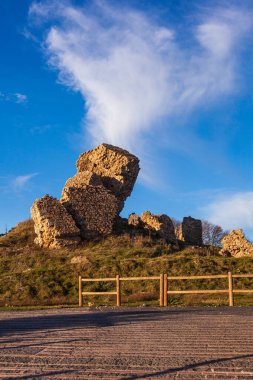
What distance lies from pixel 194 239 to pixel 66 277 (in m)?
19.5

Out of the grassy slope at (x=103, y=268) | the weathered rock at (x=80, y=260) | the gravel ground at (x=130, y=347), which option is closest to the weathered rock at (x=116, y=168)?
the grassy slope at (x=103, y=268)

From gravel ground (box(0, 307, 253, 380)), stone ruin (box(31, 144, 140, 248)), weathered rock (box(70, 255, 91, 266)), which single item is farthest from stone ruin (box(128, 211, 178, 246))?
gravel ground (box(0, 307, 253, 380))

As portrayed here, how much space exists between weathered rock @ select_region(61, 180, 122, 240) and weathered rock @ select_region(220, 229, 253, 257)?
9.01m

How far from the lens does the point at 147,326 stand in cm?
1313

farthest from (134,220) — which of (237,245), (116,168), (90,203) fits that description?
(237,245)

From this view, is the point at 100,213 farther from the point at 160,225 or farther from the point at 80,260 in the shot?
the point at 80,260

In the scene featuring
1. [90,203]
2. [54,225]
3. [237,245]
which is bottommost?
[237,245]

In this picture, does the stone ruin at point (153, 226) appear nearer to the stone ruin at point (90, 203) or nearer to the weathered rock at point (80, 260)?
the stone ruin at point (90, 203)

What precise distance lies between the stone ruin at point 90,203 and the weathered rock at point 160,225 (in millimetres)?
2496

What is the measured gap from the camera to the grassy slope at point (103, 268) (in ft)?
81.6

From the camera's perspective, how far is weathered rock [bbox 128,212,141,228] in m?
42.5

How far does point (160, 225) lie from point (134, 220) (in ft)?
8.94

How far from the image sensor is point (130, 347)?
964 cm

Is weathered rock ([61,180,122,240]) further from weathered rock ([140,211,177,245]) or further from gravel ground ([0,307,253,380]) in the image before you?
gravel ground ([0,307,253,380])
